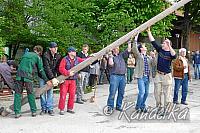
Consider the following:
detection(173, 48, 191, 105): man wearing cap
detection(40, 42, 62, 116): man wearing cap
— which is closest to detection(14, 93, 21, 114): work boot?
detection(40, 42, 62, 116): man wearing cap

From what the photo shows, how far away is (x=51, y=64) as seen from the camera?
9508mm

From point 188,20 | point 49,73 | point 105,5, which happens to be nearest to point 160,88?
point 49,73

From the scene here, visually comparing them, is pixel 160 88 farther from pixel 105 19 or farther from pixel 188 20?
pixel 188 20

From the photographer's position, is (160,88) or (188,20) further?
(188,20)

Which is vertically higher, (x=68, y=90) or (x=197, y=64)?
(x=197, y=64)

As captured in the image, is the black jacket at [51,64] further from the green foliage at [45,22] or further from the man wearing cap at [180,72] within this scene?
the man wearing cap at [180,72]

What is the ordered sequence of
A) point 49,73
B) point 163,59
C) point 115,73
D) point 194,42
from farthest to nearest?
1. point 194,42
2. point 115,73
3. point 49,73
4. point 163,59

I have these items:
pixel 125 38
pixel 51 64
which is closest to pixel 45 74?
Answer: pixel 51 64

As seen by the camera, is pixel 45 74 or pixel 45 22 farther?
pixel 45 22

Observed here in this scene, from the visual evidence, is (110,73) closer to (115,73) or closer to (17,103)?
(115,73)

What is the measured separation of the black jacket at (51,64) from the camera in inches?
360

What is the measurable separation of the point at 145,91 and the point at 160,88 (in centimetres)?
51

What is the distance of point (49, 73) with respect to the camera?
29.9 feet

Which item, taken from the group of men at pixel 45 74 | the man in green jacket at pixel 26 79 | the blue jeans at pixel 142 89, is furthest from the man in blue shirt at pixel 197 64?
the man in green jacket at pixel 26 79
